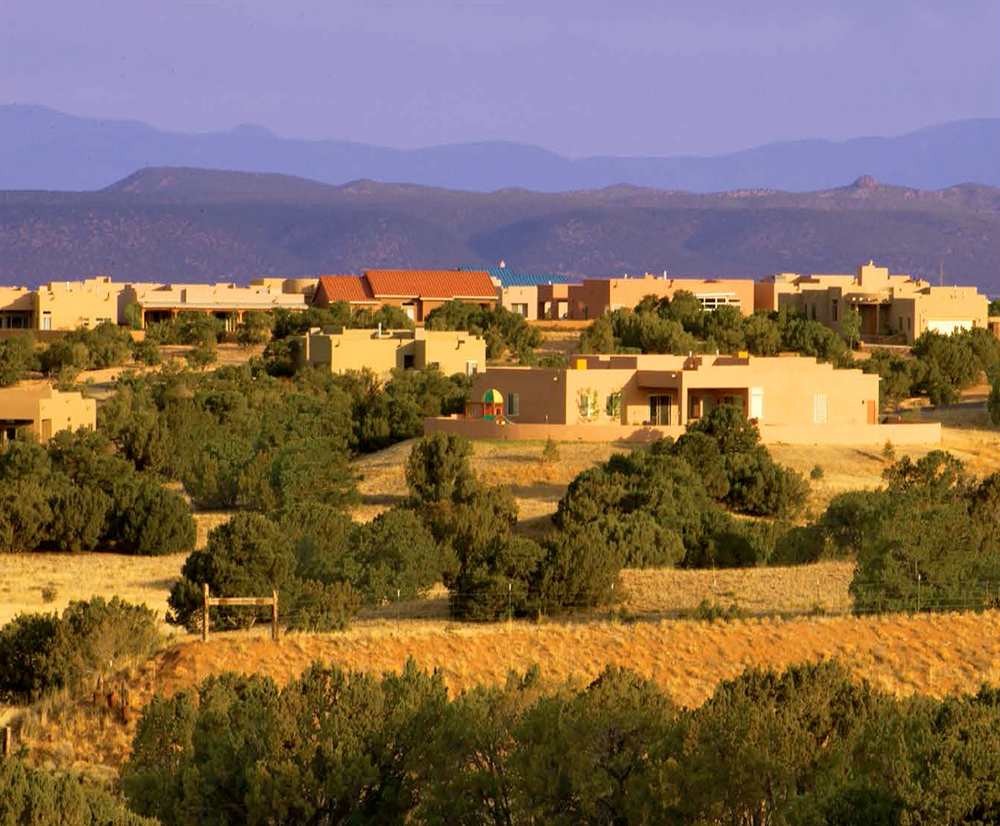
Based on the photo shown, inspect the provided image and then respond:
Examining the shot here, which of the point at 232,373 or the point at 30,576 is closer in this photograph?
the point at 30,576

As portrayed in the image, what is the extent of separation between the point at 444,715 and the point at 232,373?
49.5m

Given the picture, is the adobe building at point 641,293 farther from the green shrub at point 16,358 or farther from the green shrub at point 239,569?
the green shrub at point 239,569

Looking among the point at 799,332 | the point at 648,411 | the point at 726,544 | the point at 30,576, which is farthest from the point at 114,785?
the point at 799,332

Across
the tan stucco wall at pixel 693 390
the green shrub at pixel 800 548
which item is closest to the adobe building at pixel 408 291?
the tan stucco wall at pixel 693 390

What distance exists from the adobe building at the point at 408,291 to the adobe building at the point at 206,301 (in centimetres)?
180

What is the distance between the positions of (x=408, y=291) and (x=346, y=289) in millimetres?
2911

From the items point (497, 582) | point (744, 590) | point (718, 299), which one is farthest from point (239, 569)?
point (718, 299)

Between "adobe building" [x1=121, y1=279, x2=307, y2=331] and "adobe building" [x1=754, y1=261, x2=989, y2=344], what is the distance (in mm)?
22263

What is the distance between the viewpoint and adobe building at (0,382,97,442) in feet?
185

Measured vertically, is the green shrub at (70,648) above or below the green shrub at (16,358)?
below

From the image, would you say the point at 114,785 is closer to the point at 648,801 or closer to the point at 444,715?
the point at 444,715

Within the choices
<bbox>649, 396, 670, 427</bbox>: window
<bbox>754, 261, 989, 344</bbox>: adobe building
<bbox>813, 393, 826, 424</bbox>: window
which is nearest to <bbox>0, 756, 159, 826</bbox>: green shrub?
<bbox>649, 396, 670, 427</bbox>: window

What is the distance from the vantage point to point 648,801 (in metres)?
16.4

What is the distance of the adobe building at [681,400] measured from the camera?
50562 millimetres
